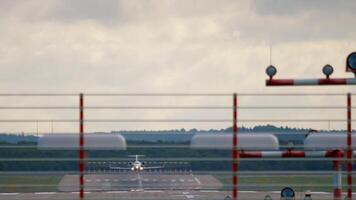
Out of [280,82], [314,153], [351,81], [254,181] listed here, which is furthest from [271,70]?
[254,181]

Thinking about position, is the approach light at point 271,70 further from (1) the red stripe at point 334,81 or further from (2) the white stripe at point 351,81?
(2) the white stripe at point 351,81

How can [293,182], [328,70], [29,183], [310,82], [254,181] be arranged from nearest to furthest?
[328,70] < [310,82] < [29,183] < [293,182] < [254,181]

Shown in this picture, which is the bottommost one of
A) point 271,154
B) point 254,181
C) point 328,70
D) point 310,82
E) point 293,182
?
point 254,181

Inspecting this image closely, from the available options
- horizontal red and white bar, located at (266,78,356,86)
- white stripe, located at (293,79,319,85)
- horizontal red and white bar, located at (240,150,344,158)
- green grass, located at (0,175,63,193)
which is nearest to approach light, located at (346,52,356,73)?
horizontal red and white bar, located at (266,78,356,86)

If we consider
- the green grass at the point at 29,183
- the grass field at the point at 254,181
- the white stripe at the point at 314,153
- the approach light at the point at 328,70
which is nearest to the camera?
the approach light at the point at 328,70

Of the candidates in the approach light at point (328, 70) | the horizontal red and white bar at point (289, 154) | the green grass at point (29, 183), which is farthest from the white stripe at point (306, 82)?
the green grass at point (29, 183)

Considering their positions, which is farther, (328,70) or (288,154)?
(288,154)

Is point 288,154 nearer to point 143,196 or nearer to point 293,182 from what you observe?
point 293,182

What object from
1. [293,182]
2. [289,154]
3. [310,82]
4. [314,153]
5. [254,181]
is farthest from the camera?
[254,181]

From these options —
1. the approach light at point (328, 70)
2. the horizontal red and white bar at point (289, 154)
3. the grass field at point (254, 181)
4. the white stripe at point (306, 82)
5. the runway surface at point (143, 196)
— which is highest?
the approach light at point (328, 70)

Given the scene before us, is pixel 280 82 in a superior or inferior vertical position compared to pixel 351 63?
inferior

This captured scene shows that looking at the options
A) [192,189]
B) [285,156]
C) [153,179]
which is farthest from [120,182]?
[285,156]

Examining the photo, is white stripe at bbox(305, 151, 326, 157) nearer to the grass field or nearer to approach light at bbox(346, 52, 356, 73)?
the grass field

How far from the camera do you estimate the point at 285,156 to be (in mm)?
12031
